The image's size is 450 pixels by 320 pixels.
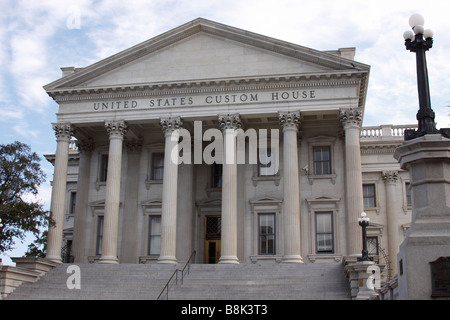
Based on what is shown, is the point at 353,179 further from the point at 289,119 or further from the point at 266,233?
the point at 266,233

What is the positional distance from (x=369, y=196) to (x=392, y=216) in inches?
89.8

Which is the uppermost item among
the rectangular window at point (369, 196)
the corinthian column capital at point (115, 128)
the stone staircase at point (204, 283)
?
the corinthian column capital at point (115, 128)

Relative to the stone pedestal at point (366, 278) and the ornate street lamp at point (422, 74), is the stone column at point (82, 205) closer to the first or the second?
the stone pedestal at point (366, 278)

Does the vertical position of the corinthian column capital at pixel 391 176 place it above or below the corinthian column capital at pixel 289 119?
below

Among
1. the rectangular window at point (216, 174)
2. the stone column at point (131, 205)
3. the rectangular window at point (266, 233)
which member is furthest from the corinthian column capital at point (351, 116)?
the stone column at point (131, 205)

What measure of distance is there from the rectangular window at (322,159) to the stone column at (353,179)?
12.7 feet

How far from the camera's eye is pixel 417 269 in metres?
11.3

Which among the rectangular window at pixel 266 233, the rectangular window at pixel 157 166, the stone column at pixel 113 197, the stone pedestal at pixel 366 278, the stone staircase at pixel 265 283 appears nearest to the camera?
the stone pedestal at pixel 366 278

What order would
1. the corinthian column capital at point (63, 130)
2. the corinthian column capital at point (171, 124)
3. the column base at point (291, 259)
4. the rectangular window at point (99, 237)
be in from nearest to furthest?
the column base at point (291, 259) < the corinthian column capital at point (171, 124) < the corinthian column capital at point (63, 130) < the rectangular window at point (99, 237)

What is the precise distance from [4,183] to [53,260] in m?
6.35

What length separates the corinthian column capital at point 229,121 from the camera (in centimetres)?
3192

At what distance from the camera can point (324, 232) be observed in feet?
111

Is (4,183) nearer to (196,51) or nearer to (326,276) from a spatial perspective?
(196,51)

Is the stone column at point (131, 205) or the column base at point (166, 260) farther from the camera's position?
the stone column at point (131, 205)
